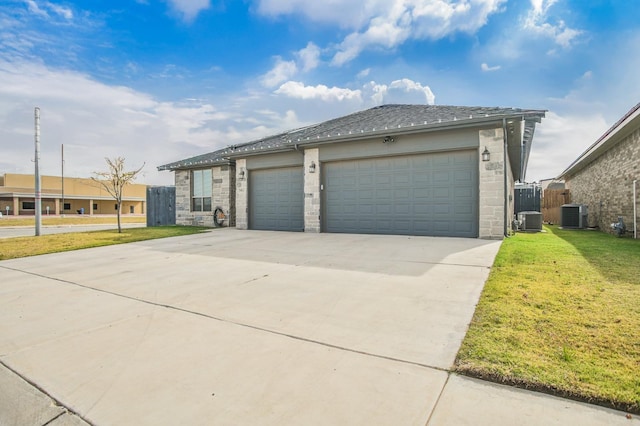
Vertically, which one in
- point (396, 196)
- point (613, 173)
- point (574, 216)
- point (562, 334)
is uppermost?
point (613, 173)

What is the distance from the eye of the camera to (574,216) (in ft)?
40.6

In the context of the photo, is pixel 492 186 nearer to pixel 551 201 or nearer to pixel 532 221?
pixel 532 221

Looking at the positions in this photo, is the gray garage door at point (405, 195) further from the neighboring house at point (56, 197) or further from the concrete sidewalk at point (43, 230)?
the neighboring house at point (56, 197)

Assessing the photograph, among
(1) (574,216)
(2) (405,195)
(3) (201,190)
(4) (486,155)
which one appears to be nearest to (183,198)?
(3) (201,190)

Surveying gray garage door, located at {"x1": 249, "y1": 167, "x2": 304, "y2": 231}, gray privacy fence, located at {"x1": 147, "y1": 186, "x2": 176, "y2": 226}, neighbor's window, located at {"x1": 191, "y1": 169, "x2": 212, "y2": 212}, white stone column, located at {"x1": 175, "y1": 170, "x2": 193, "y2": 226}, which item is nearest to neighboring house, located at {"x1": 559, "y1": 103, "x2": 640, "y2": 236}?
gray garage door, located at {"x1": 249, "y1": 167, "x2": 304, "y2": 231}

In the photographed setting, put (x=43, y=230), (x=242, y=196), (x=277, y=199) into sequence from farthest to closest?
1. (x=43, y=230)
2. (x=242, y=196)
3. (x=277, y=199)

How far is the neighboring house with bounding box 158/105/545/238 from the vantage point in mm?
8180

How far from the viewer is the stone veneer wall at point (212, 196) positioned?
46.2ft

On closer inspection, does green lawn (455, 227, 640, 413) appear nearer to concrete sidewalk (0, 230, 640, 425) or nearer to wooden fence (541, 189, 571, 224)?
concrete sidewalk (0, 230, 640, 425)

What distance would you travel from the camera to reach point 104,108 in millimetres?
15156

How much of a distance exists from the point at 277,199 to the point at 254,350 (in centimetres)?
1001

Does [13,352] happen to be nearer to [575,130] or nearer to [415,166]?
[415,166]

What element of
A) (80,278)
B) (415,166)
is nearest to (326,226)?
(415,166)

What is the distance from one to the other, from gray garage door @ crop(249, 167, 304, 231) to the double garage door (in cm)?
4
